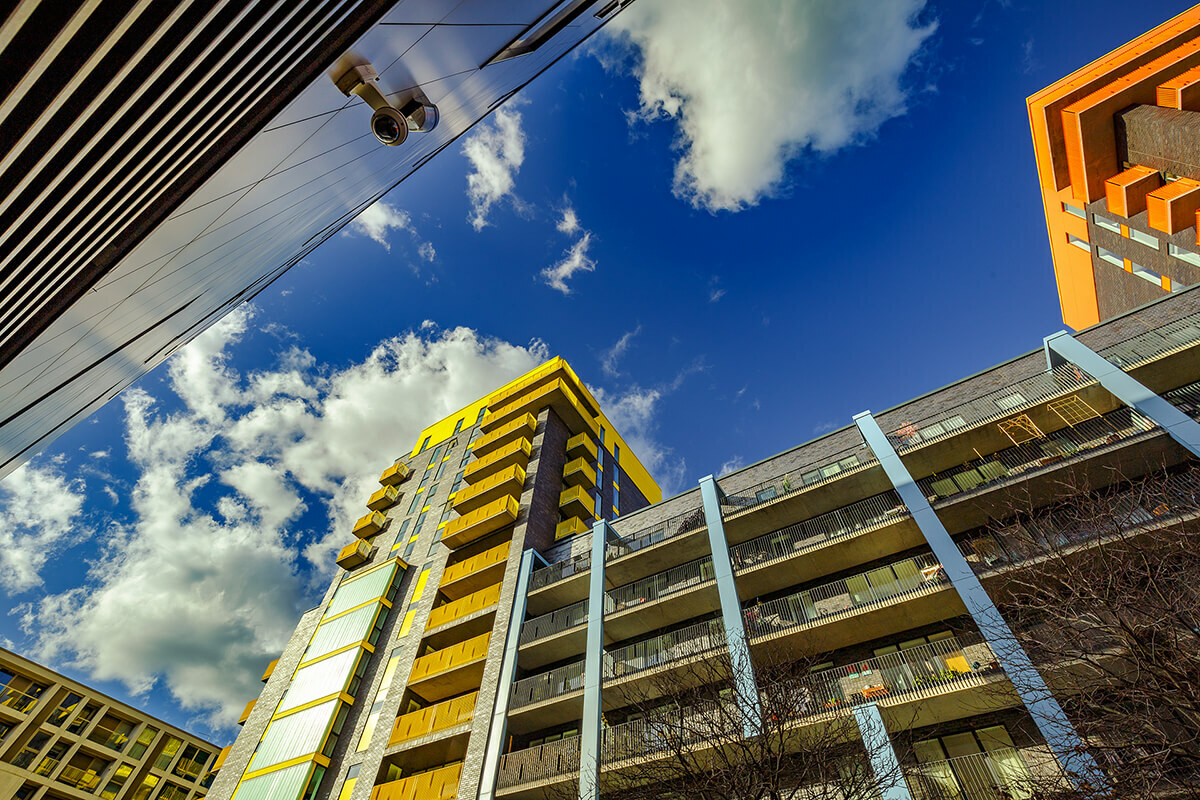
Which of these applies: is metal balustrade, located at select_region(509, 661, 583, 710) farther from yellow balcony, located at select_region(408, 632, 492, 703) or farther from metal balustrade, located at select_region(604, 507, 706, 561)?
metal balustrade, located at select_region(604, 507, 706, 561)

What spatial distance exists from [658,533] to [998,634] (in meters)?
12.8

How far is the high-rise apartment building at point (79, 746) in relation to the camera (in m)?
41.1

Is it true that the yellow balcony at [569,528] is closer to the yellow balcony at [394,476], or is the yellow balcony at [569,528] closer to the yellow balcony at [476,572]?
the yellow balcony at [476,572]

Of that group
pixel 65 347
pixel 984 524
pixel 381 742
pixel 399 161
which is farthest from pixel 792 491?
pixel 65 347

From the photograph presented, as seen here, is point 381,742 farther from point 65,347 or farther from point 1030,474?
point 1030,474

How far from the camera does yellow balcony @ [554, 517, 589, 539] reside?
98.6 feet

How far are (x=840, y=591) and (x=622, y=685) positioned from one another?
7837 millimetres

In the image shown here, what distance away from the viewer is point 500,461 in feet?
107

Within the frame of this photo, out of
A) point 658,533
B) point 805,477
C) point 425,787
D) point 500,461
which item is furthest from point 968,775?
point 500,461

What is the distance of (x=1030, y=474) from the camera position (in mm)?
15578

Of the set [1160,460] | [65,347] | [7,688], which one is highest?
[7,688]

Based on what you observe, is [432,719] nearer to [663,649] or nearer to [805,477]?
[663,649]

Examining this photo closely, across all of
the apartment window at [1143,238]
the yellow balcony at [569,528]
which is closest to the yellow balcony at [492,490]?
the yellow balcony at [569,528]

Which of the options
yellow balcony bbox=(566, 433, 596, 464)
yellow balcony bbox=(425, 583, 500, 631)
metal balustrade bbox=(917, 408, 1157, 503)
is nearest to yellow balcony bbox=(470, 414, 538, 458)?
yellow balcony bbox=(566, 433, 596, 464)
